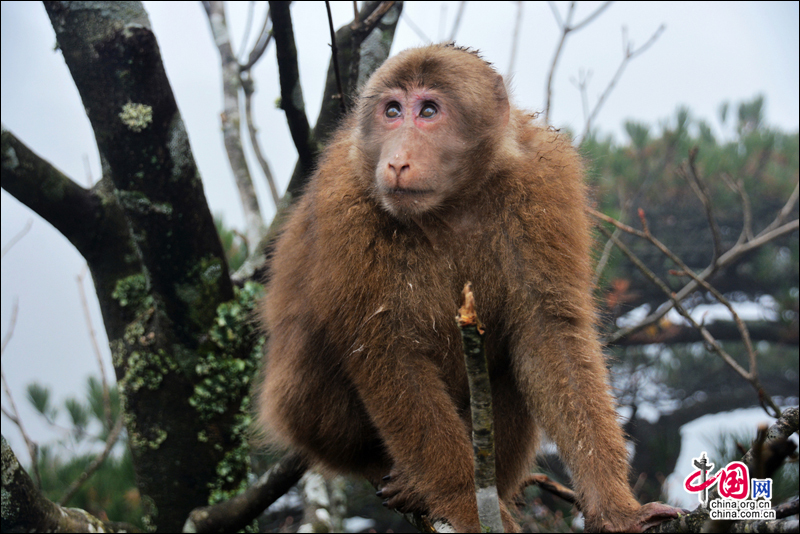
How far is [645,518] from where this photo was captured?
2338mm

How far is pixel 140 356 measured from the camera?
11.8ft

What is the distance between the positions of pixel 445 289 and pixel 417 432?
26.1 inches

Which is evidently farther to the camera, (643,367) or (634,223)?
(634,223)

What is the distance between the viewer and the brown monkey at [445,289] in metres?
2.71

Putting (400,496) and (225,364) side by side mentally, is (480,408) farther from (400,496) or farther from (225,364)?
(225,364)

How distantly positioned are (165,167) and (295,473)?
1865 millimetres

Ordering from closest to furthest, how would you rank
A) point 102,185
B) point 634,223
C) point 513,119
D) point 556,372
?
point 556,372, point 513,119, point 102,185, point 634,223

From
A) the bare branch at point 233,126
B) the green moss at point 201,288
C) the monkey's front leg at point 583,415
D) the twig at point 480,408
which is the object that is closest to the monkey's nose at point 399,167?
the monkey's front leg at point 583,415

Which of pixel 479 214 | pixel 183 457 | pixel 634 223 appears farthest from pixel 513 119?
pixel 634 223

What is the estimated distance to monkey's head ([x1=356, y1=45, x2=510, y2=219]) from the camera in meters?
2.79

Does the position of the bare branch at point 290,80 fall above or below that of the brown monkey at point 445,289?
above

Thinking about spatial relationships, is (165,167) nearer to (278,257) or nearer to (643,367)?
(278,257)

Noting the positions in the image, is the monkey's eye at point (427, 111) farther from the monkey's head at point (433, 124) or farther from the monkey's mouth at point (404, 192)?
the monkey's mouth at point (404, 192)

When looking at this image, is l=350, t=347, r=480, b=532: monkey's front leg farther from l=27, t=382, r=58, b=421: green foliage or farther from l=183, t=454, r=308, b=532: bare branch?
l=27, t=382, r=58, b=421: green foliage
